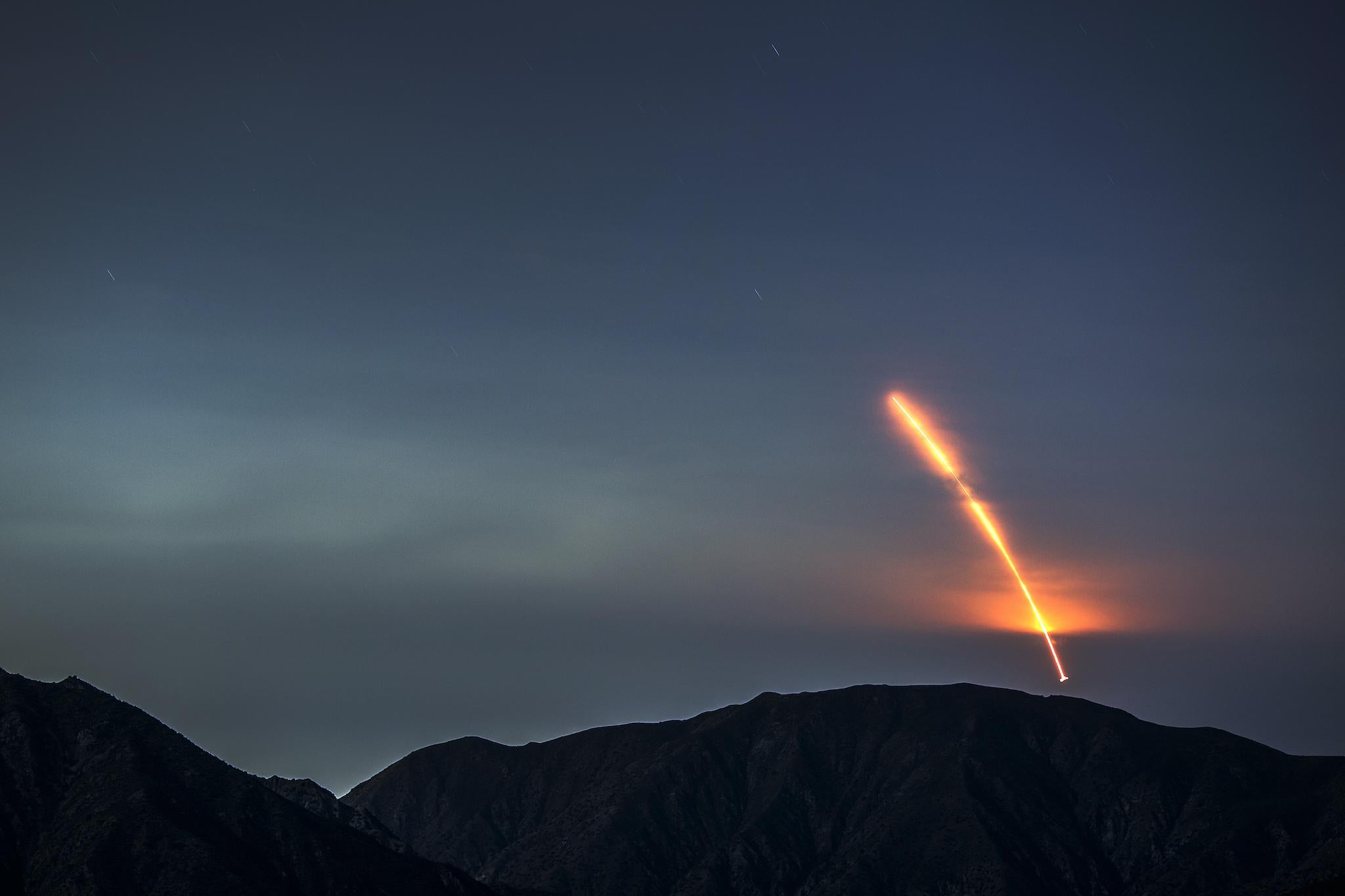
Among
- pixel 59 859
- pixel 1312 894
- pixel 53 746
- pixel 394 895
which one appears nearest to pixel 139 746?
pixel 53 746

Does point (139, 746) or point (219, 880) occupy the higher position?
point (139, 746)

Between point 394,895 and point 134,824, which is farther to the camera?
point 394,895

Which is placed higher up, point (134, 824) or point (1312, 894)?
point (134, 824)

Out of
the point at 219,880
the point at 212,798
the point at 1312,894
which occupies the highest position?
the point at 212,798

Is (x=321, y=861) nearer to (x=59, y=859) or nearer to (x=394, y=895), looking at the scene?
(x=394, y=895)

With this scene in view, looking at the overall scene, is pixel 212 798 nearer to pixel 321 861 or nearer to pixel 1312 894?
pixel 321 861

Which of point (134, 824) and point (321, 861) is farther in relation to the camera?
point (321, 861)

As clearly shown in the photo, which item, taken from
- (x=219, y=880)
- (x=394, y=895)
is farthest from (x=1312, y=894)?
(x=219, y=880)
